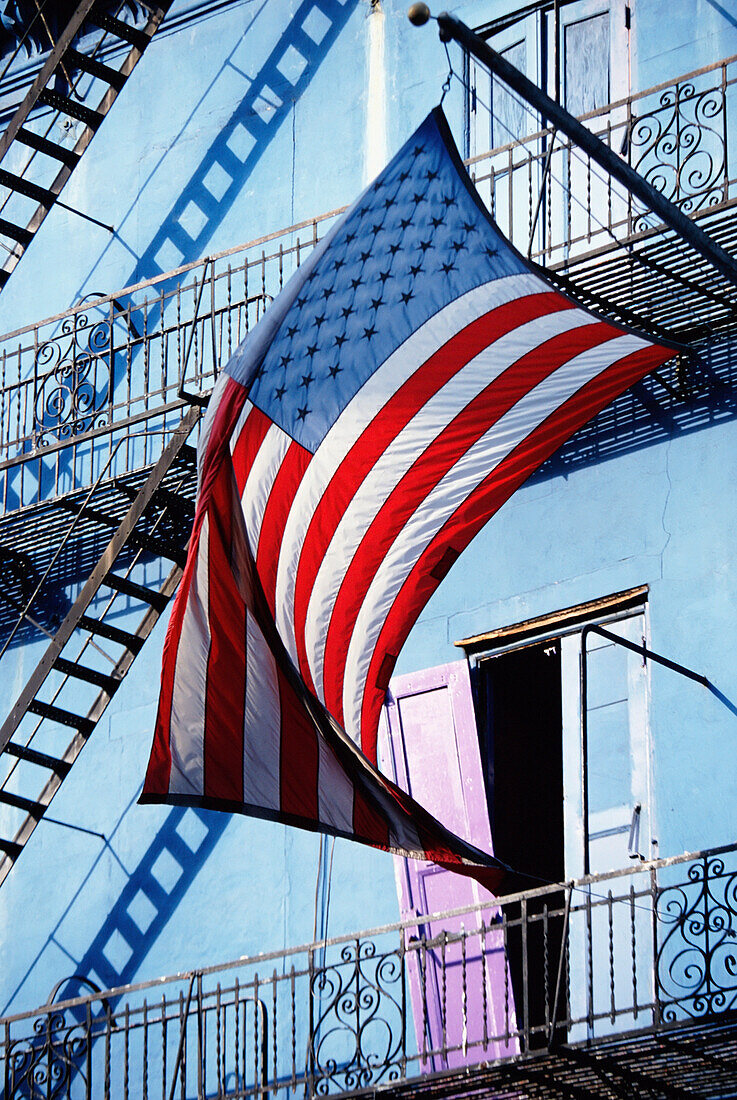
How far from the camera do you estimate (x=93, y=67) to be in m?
15.6

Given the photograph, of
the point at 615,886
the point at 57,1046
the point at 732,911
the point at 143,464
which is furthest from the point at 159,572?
the point at 732,911

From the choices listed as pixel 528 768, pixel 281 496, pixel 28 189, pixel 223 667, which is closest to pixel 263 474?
pixel 281 496

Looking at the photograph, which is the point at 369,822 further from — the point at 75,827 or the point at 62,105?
the point at 62,105

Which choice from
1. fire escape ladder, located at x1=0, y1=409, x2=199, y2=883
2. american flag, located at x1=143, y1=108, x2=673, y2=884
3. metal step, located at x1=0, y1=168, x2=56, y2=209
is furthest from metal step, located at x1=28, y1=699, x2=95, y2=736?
american flag, located at x1=143, y1=108, x2=673, y2=884

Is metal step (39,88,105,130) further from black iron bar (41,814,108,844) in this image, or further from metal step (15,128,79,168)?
black iron bar (41,814,108,844)

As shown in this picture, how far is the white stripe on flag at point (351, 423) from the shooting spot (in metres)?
9.12

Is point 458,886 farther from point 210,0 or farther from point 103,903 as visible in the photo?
point 210,0

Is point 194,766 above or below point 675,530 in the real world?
below

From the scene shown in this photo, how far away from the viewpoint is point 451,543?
950 centimetres

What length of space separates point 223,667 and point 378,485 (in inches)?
A: 46.5

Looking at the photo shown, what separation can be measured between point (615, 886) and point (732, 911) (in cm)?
127

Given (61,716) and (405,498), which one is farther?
(61,716)

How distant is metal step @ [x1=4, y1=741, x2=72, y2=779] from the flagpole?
6927 mm

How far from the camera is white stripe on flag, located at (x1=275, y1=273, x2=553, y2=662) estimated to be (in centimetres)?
912
